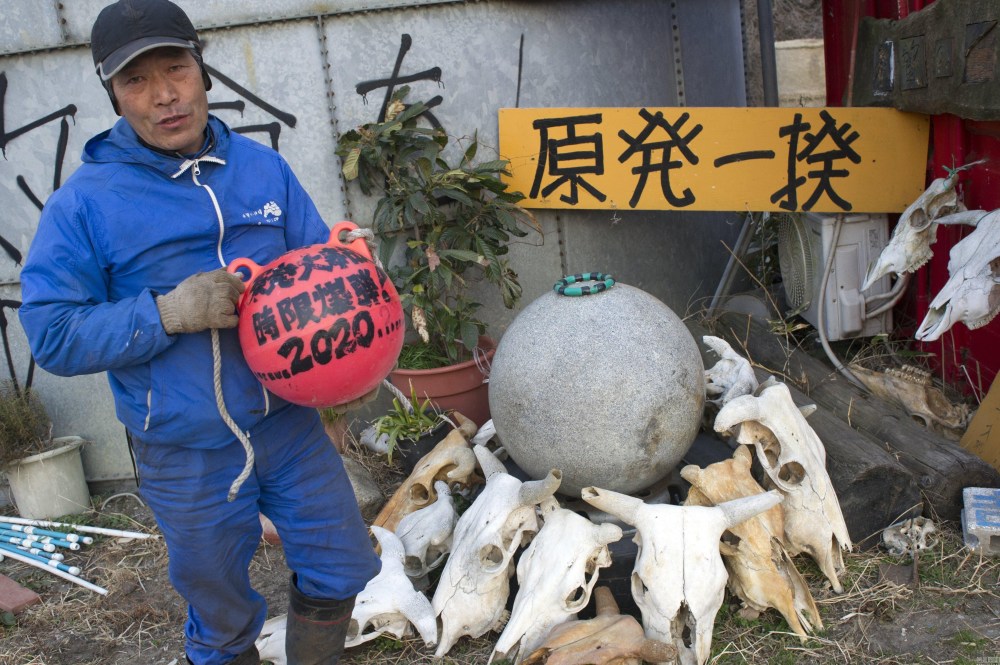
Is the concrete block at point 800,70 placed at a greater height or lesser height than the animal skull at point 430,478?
greater

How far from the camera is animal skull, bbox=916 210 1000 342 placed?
3.63 meters

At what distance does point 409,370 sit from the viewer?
506 centimetres

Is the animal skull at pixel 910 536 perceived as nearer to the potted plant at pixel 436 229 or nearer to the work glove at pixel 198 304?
the potted plant at pixel 436 229

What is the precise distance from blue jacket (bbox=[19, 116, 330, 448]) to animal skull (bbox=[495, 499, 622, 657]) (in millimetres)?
1217

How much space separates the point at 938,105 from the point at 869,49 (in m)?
0.95

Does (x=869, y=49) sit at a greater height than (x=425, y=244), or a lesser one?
greater

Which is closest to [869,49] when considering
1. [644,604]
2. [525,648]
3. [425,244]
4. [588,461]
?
[425,244]

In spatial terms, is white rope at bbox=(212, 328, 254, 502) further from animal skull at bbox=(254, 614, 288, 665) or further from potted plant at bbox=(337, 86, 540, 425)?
potted plant at bbox=(337, 86, 540, 425)

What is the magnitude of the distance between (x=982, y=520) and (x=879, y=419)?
81 centimetres

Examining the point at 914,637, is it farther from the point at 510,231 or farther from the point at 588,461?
the point at 510,231

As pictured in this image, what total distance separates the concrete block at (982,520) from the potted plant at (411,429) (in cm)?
263

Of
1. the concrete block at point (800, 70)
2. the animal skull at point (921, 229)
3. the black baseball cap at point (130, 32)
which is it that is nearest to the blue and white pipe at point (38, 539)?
the black baseball cap at point (130, 32)

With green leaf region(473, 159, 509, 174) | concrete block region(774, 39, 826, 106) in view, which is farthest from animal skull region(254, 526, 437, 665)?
concrete block region(774, 39, 826, 106)

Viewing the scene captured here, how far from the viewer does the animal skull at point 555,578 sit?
3254mm
